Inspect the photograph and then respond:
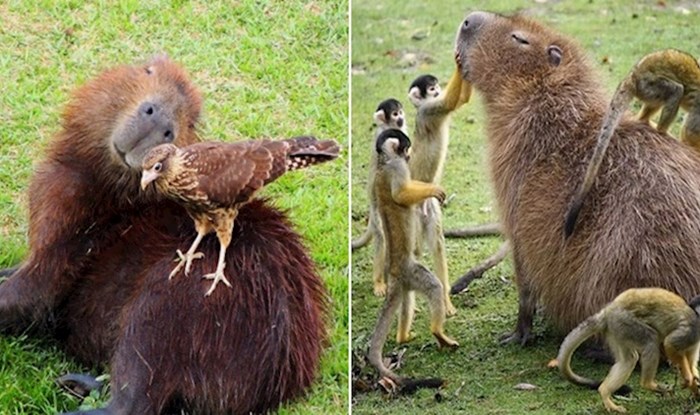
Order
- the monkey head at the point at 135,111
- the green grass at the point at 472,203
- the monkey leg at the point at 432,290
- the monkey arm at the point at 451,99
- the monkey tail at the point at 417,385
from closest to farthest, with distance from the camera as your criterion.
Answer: the monkey head at the point at 135,111 < the green grass at the point at 472,203 < the monkey tail at the point at 417,385 < the monkey leg at the point at 432,290 < the monkey arm at the point at 451,99

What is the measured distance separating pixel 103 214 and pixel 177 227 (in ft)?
0.93

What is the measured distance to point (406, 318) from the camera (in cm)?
450

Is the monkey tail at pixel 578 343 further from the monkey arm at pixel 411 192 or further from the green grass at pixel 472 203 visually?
the monkey arm at pixel 411 192

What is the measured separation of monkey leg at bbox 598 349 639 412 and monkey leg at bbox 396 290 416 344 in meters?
0.86

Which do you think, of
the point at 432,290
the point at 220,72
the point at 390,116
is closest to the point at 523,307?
the point at 432,290

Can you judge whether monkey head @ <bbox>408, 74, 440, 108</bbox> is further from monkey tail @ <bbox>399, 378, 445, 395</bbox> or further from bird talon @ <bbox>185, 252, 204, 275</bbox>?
bird talon @ <bbox>185, 252, 204, 275</bbox>

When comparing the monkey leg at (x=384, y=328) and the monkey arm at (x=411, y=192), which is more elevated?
the monkey arm at (x=411, y=192)

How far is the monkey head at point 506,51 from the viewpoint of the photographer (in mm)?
4477

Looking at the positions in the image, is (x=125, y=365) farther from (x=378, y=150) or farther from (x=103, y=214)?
(x=378, y=150)

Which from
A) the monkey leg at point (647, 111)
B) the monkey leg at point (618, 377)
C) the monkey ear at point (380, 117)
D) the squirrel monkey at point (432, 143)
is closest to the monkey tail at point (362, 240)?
the squirrel monkey at point (432, 143)

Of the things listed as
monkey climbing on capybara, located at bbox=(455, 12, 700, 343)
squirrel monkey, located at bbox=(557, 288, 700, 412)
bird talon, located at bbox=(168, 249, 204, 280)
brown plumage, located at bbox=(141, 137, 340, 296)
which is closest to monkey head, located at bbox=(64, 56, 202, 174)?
brown plumage, located at bbox=(141, 137, 340, 296)

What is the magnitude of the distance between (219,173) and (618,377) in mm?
1333

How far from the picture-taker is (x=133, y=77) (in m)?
4.09

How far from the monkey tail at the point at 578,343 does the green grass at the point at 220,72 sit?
922mm
